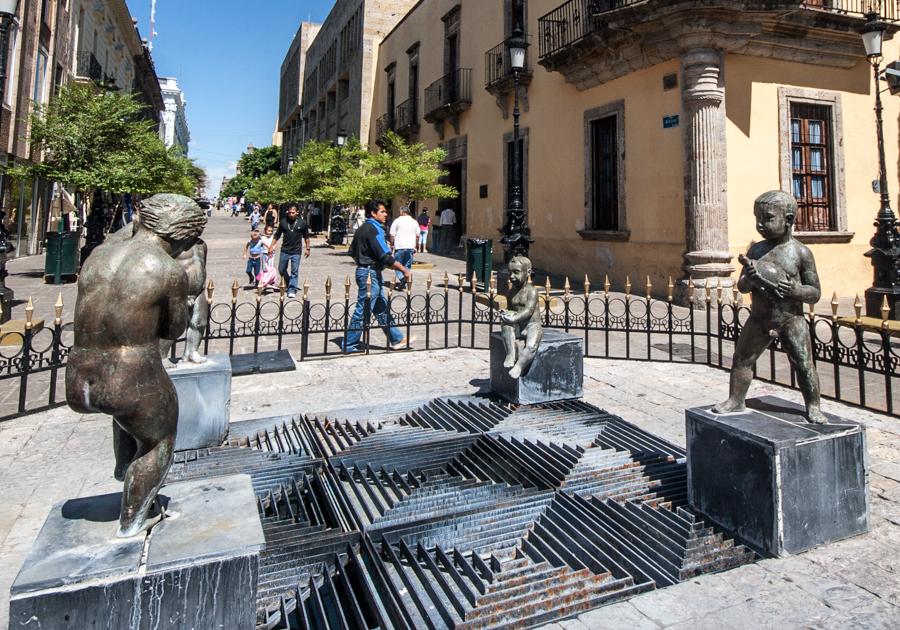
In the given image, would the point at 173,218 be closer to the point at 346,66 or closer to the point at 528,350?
the point at 528,350

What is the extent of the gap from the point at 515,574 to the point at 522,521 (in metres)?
0.50

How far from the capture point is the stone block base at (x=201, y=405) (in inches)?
153

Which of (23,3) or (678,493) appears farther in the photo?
(23,3)

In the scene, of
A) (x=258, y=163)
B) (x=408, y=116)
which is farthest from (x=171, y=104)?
(x=408, y=116)

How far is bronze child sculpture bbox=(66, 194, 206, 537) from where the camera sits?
185 centimetres

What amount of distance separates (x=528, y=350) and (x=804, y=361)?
220 centimetres

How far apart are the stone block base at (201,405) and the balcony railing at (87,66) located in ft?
77.7

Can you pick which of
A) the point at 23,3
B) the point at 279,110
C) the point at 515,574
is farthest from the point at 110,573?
the point at 279,110

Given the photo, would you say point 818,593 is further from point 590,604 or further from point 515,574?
point 515,574

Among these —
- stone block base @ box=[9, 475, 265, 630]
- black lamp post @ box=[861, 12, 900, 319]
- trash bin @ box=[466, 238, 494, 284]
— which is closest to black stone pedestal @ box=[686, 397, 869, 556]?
stone block base @ box=[9, 475, 265, 630]

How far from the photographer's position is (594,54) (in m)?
12.9

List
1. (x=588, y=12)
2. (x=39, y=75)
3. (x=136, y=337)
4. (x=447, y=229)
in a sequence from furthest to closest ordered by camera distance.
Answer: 1. (x=447, y=229)
2. (x=39, y=75)
3. (x=588, y=12)
4. (x=136, y=337)

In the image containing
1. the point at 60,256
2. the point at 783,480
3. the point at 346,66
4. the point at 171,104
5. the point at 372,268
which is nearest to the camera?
the point at 783,480

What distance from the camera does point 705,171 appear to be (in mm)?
10688
